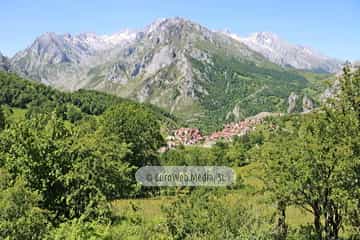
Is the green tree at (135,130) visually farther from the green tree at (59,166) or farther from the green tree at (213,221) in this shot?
the green tree at (213,221)

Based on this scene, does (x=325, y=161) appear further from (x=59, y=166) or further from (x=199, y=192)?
(x=59, y=166)

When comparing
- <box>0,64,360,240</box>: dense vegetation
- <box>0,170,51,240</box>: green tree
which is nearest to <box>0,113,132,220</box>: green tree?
<box>0,64,360,240</box>: dense vegetation

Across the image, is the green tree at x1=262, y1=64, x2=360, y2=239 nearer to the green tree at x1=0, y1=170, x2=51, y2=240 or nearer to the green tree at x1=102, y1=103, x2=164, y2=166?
the green tree at x1=0, y1=170, x2=51, y2=240

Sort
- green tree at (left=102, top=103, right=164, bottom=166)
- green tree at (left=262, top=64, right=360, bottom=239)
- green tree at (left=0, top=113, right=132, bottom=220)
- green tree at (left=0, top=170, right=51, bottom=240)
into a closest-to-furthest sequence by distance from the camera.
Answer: green tree at (left=0, top=170, right=51, bottom=240) → green tree at (left=262, top=64, right=360, bottom=239) → green tree at (left=0, top=113, right=132, bottom=220) → green tree at (left=102, top=103, right=164, bottom=166)

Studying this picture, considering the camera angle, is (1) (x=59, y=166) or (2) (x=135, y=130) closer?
(1) (x=59, y=166)

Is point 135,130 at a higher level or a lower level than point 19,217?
higher

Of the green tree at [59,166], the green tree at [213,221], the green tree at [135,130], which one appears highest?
the green tree at [135,130]

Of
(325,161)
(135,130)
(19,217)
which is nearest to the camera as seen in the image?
(19,217)

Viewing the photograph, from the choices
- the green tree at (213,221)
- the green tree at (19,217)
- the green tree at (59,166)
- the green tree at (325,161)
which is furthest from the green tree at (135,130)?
the green tree at (19,217)

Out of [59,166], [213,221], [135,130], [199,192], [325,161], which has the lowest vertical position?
[213,221]

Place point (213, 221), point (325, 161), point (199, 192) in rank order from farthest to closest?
1. point (199, 192)
2. point (213, 221)
3. point (325, 161)

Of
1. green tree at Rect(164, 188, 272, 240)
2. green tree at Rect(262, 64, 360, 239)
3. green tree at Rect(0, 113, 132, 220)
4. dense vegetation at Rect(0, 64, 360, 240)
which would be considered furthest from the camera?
green tree at Rect(0, 113, 132, 220)

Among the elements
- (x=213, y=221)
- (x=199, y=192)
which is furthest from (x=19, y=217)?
(x=199, y=192)

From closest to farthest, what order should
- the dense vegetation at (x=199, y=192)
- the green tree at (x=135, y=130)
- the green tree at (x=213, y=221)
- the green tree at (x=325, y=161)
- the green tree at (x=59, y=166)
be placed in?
the dense vegetation at (x=199, y=192) < the green tree at (x=325, y=161) < the green tree at (x=213, y=221) < the green tree at (x=59, y=166) < the green tree at (x=135, y=130)
